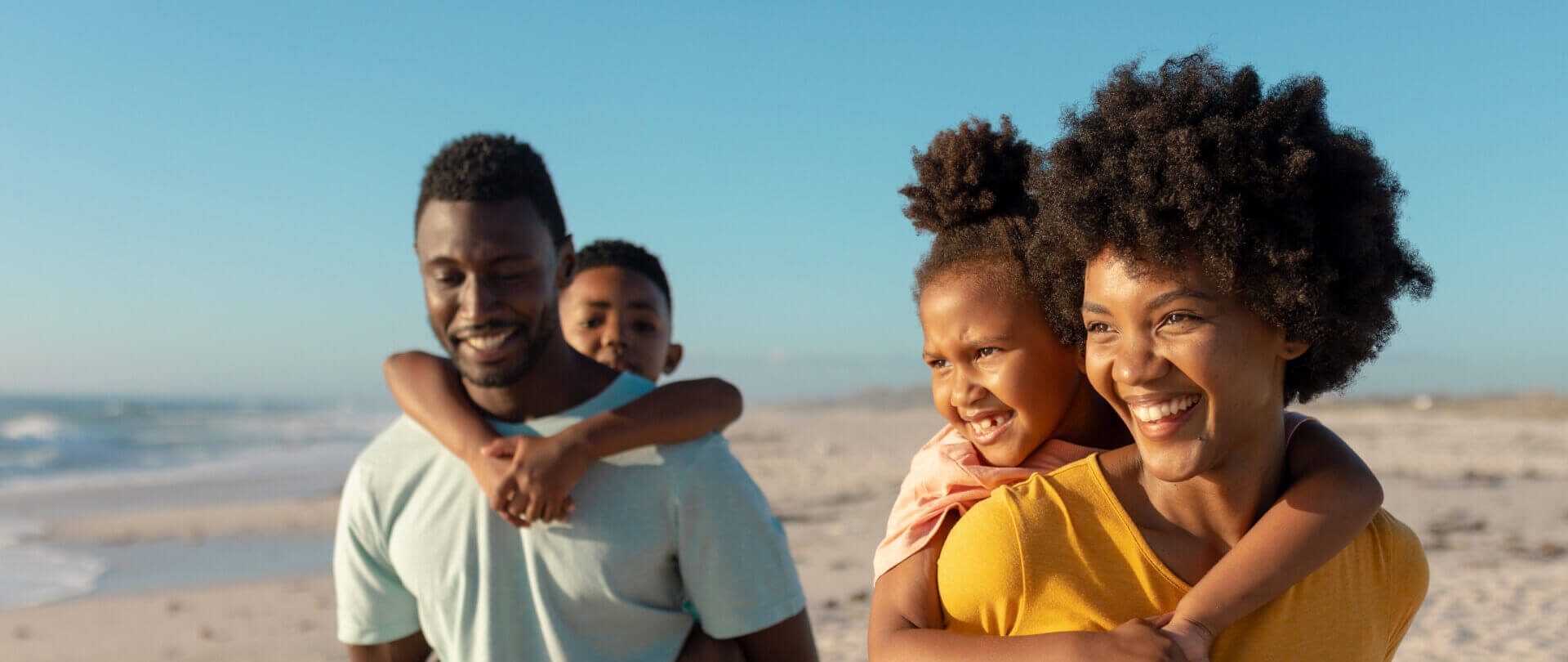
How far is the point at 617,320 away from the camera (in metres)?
4.01

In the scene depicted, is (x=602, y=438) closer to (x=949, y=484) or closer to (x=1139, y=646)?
(x=949, y=484)

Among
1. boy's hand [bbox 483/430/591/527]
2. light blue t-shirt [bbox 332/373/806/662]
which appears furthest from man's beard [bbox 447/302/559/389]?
boy's hand [bbox 483/430/591/527]

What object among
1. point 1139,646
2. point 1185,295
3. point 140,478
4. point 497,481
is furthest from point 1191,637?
point 140,478

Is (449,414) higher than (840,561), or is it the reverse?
(449,414)

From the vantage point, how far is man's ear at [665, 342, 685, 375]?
442 centimetres

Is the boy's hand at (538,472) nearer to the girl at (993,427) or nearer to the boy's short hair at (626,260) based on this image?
the girl at (993,427)

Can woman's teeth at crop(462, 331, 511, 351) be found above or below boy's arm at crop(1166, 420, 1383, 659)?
above

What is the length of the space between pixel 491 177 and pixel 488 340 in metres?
0.42

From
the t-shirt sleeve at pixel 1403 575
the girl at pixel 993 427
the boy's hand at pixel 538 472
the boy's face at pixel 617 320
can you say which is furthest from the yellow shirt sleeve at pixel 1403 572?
the boy's face at pixel 617 320

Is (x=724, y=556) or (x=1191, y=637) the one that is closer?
(x=1191, y=637)

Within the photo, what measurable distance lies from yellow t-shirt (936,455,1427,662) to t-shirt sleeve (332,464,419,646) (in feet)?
5.02

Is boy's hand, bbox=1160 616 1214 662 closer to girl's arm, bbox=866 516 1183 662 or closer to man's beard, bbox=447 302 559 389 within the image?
girl's arm, bbox=866 516 1183 662

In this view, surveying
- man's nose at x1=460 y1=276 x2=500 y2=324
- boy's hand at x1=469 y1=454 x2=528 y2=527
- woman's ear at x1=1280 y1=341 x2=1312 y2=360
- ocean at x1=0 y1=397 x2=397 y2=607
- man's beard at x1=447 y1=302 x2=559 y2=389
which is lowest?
ocean at x1=0 y1=397 x2=397 y2=607

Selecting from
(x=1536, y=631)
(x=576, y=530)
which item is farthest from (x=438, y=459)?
(x=1536, y=631)
